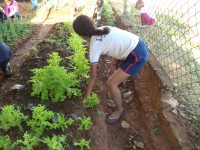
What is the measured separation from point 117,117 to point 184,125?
90cm

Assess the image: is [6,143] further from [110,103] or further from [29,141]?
[110,103]

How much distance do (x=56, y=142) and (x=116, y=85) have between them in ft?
3.48

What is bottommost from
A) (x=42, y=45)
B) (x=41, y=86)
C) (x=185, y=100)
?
(x=42, y=45)

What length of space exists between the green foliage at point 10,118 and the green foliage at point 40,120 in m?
0.14

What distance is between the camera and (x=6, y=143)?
2539 mm

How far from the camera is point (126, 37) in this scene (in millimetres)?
2992

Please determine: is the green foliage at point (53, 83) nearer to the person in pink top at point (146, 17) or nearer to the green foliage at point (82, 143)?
the green foliage at point (82, 143)

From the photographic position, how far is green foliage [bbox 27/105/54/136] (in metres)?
2.71

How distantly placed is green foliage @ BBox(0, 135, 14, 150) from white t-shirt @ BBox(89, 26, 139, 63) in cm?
121

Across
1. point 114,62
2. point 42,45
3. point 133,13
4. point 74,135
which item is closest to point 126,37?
point 114,62

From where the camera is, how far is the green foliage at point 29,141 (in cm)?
247

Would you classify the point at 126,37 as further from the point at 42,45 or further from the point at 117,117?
the point at 42,45

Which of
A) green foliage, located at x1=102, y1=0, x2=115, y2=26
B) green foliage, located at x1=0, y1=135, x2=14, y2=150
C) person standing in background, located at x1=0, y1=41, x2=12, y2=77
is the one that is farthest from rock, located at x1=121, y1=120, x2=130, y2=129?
green foliage, located at x1=102, y1=0, x2=115, y2=26

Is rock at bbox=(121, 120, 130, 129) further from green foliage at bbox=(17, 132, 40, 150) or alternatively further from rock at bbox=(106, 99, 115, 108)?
green foliage at bbox=(17, 132, 40, 150)
